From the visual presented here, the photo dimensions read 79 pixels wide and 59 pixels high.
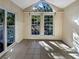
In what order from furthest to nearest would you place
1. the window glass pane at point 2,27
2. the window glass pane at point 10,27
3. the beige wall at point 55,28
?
the beige wall at point 55,28 → the window glass pane at point 10,27 → the window glass pane at point 2,27

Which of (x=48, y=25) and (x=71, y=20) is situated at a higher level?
(x=71, y=20)

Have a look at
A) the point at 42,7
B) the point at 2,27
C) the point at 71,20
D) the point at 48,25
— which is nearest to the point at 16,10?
the point at 2,27

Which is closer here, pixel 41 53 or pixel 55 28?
pixel 41 53

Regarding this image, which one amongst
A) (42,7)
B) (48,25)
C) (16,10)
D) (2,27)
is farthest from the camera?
(48,25)

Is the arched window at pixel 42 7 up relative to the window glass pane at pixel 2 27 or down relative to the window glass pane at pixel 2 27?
up

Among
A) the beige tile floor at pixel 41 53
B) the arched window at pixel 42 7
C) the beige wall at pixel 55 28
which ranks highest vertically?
the arched window at pixel 42 7

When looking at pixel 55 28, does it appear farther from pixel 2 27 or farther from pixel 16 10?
pixel 2 27

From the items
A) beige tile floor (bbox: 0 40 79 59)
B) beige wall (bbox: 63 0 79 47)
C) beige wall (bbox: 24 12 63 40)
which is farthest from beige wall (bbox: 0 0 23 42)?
beige wall (bbox: 63 0 79 47)

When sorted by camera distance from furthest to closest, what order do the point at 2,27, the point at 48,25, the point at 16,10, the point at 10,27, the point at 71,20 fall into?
the point at 48,25 → the point at 16,10 → the point at 71,20 → the point at 10,27 → the point at 2,27

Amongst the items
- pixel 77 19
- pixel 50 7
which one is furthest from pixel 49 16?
pixel 77 19

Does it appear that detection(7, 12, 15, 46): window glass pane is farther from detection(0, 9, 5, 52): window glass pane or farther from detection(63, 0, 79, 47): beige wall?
detection(63, 0, 79, 47): beige wall

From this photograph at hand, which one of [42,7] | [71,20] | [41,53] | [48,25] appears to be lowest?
[41,53]

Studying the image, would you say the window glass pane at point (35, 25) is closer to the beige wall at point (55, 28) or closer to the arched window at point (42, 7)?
the beige wall at point (55, 28)

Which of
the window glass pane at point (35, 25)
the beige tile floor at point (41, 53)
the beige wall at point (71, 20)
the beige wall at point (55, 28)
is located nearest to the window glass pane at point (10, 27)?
the beige tile floor at point (41, 53)
